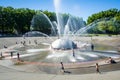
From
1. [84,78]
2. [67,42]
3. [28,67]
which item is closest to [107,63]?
[84,78]

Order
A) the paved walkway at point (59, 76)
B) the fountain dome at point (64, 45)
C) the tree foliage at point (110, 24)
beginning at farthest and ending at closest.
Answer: the tree foliage at point (110, 24) → the fountain dome at point (64, 45) → the paved walkway at point (59, 76)

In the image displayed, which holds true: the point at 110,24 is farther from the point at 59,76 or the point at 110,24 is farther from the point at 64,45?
the point at 59,76

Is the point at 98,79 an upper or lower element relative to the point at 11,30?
lower

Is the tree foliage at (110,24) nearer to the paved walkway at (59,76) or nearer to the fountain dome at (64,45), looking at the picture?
the fountain dome at (64,45)

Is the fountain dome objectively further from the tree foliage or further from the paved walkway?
the tree foliage

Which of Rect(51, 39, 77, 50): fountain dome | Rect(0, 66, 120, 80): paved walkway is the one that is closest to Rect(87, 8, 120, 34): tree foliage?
Rect(51, 39, 77, 50): fountain dome

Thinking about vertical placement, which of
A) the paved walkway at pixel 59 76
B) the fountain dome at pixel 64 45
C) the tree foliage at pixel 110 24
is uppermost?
the tree foliage at pixel 110 24

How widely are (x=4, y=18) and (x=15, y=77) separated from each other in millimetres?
93921

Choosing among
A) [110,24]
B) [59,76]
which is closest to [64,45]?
[59,76]

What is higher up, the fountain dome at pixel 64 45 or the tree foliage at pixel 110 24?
the tree foliage at pixel 110 24

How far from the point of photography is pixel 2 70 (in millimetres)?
30750

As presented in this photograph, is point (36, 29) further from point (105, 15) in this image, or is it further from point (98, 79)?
point (98, 79)

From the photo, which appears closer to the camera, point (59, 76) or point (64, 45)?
point (59, 76)

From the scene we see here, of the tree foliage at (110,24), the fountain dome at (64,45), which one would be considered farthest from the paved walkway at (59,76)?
the tree foliage at (110,24)
